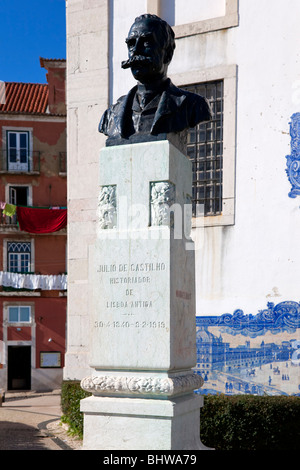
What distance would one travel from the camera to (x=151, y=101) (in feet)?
24.2

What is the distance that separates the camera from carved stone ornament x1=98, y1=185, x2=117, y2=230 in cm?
714

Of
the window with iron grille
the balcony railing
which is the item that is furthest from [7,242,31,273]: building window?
the window with iron grille

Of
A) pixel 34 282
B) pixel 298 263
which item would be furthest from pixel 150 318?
pixel 34 282

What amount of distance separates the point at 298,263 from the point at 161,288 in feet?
18.4

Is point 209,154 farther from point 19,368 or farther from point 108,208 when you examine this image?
point 19,368

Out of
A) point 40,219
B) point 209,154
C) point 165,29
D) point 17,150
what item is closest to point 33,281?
point 40,219

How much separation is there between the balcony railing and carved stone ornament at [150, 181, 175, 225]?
89.6ft

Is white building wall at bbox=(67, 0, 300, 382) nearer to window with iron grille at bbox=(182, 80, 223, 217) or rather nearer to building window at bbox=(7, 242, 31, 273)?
window with iron grille at bbox=(182, 80, 223, 217)

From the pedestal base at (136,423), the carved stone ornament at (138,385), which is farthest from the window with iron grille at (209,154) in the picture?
the pedestal base at (136,423)

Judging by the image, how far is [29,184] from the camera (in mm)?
33562

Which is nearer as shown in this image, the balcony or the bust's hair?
the bust's hair

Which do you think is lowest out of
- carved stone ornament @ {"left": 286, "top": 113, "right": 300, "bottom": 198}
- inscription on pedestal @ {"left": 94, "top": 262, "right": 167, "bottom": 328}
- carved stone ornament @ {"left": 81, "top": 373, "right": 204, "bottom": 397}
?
carved stone ornament @ {"left": 81, "top": 373, "right": 204, "bottom": 397}

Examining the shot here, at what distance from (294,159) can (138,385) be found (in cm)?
675

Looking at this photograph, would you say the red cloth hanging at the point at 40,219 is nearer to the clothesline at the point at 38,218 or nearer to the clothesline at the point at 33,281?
the clothesline at the point at 38,218
